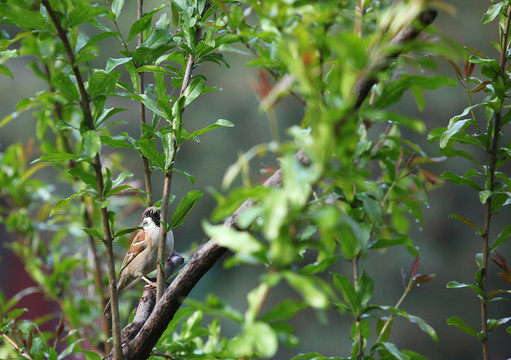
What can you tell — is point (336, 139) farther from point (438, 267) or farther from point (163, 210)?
point (438, 267)

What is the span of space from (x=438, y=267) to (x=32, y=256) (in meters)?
3.53

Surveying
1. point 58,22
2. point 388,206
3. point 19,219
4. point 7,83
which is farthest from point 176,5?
point 7,83

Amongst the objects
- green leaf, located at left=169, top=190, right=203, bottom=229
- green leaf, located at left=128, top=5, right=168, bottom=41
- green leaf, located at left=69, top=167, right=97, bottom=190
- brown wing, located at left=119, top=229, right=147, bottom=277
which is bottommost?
brown wing, located at left=119, top=229, right=147, bottom=277

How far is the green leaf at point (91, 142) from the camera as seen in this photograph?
2.68ft

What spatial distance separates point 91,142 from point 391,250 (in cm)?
400

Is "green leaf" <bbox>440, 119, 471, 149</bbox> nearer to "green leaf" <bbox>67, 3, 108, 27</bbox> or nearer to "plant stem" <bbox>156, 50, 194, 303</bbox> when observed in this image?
"plant stem" <bbox>156, 50, 194, 303</bbox>

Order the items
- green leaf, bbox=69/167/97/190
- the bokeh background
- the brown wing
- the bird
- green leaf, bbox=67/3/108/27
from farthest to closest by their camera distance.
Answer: the bokeh background < the brown wing < the bird < green leaf, bbox=69/167/97/190 < green leaf, bbox=67/3/108/27

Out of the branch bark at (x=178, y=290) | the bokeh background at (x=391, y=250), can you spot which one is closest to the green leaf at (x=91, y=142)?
the branch bark at (x=178, y=290)

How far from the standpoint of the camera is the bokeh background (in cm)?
440

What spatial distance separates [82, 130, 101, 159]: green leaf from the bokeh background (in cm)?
350

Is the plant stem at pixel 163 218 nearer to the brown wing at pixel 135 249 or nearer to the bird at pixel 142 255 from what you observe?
the bird at pixel 142 255

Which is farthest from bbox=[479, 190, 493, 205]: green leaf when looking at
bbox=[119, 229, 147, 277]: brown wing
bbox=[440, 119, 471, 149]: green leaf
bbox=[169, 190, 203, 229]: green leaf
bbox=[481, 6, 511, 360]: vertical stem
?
bbox=[119, 229, 147, 277]: brown wing

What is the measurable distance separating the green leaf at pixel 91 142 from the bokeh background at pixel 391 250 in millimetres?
3498

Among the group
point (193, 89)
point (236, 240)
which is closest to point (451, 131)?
point (193, 89)
